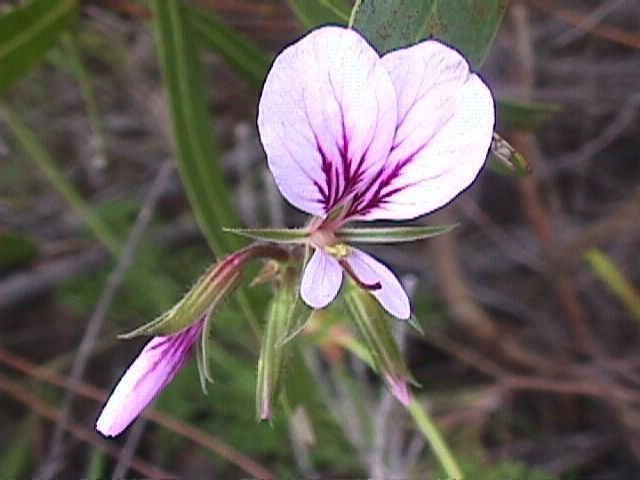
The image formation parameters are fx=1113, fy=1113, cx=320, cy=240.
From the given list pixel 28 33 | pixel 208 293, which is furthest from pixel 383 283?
pixel 28 33

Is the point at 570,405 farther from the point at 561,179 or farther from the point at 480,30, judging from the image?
the point at 480,30

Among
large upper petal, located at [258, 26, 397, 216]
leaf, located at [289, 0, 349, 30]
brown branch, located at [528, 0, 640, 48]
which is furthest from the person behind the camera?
brown branch, located at [528, 0, 640, 48]

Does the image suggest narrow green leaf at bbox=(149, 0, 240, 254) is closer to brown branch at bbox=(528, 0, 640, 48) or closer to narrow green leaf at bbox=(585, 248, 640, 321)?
brown branch at bbox=(528, 0, 640, 48)

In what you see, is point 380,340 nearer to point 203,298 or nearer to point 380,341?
point 380,341

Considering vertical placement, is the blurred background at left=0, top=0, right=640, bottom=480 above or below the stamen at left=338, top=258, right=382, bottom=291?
below

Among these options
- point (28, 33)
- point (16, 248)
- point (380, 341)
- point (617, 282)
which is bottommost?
point (617, 282)

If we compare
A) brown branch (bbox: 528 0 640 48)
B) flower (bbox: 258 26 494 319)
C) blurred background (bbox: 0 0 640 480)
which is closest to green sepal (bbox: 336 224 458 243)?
flower (bbox: 258 26 494 319)
